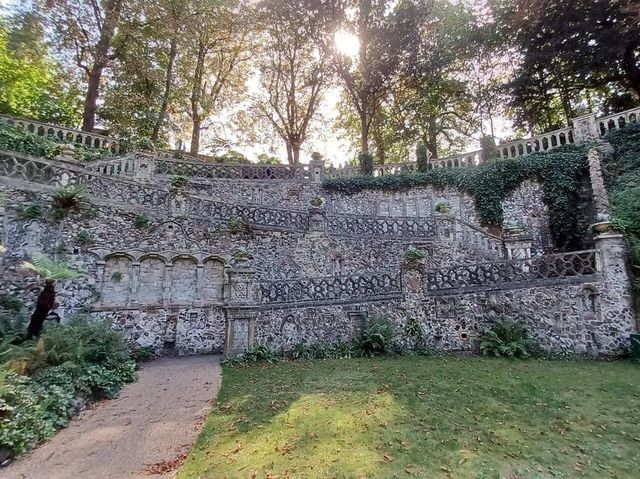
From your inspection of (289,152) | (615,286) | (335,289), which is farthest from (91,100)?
(615,286)

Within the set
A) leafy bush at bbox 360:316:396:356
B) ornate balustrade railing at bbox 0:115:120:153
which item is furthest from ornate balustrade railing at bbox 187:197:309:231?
ornate balustrade railing at bbox 0:115:120:153

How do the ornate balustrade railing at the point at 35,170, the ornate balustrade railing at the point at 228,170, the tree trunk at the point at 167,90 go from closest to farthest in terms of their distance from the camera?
the ornate balustrade railing at the point at 35,170, the ornate balustrade railing at the point at 228,170, the tree trunk at the point at 167,90

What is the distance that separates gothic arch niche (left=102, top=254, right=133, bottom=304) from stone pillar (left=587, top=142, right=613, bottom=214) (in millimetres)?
18236

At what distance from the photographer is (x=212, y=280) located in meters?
12.4

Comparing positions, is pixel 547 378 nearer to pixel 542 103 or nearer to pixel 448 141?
pixel 542 103

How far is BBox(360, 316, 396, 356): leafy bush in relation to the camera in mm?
10117

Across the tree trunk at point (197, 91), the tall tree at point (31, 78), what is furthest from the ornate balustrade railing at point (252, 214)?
the tall tree at point (31, 78)

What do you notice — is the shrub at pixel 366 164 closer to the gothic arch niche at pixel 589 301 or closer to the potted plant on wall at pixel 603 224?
the potted plant on wall at pixel 603 224

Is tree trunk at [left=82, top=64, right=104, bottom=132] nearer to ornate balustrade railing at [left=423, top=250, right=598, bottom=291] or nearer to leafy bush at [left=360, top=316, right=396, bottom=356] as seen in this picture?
leafy bush at [left=360, top=316, right=396, bottom=356]

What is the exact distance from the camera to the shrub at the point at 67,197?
10664mm

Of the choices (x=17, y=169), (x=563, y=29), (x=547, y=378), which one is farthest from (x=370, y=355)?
(x=563, y=29)

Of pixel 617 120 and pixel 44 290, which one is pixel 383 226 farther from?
pixel 617 120

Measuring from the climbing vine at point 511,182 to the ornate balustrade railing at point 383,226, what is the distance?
4834mm

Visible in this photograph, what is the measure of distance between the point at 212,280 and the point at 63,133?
13.3 meters
